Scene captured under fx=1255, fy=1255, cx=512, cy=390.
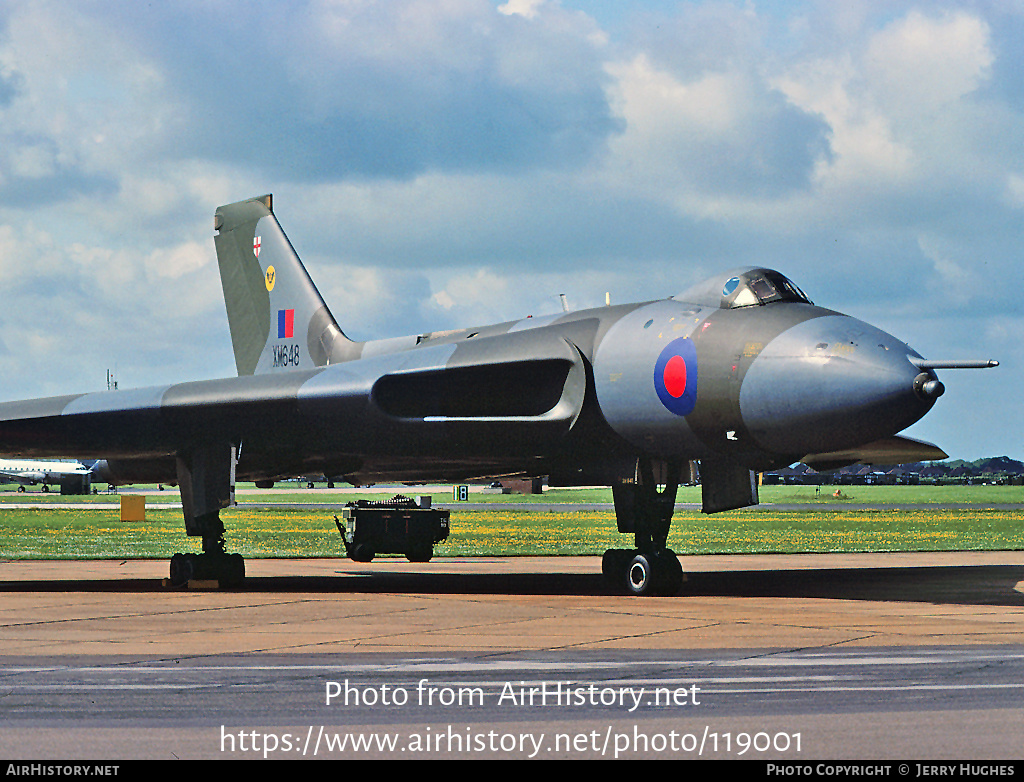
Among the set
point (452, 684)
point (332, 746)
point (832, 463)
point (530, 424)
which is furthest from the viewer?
point (832, 463)

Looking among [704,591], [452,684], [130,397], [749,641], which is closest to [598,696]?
[452,684]

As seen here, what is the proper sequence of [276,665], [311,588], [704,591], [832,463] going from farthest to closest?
[832,463] → [311,588] → [704,591] → [276,665]

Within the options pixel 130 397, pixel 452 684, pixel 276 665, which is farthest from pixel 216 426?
pixel 452 684

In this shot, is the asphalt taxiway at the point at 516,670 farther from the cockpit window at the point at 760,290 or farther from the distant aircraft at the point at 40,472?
the distant aircraft at the point at 40,472

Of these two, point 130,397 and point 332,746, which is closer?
point 332,746

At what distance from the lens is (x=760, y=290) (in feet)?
48.8

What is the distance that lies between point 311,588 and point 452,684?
10080 mm

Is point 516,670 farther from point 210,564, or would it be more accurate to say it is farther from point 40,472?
point 40,472

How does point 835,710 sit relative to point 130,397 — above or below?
below

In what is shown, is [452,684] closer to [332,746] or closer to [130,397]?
[332,746]

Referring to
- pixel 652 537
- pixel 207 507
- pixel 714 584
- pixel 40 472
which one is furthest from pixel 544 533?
pixel 40 472

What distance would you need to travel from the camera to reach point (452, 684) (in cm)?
869

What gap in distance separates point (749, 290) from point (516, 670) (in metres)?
6.98
